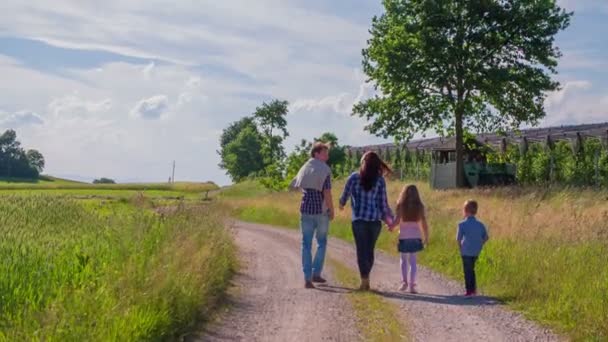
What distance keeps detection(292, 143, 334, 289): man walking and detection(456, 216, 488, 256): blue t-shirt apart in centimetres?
207

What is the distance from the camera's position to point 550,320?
10766 millimetres

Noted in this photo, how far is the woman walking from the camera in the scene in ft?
43.0

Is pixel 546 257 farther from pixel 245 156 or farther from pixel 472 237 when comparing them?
pixel 245 156

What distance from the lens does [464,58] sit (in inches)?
1622

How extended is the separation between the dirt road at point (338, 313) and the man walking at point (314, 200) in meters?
0.61

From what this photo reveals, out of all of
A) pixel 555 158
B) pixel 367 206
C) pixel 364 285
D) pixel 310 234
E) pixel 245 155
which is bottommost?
pixel 364 285

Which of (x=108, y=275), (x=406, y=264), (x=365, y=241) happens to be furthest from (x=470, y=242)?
(x=108, y=275)

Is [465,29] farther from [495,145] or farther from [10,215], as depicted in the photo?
[10,215]

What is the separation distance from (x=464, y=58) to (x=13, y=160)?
358 feet

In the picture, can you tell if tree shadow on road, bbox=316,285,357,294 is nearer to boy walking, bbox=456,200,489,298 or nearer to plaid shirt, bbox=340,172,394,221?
plaid shirt, bbox=340,172,394,221

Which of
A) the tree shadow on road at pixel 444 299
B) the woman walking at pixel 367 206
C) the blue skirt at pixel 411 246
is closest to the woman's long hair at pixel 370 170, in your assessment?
the woman walking at pixel 367 206

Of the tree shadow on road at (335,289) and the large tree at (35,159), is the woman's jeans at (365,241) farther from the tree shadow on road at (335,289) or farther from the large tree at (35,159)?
the large tree at (35,159)

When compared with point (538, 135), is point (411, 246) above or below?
below

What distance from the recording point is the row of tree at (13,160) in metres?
135
